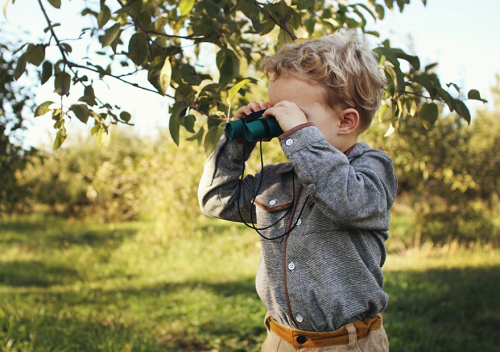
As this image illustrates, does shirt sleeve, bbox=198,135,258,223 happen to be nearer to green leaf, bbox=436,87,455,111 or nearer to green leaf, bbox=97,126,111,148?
green leaf, bbox=97,126,111,148

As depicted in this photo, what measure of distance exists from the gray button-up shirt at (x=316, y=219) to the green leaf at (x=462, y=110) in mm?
Result: 591

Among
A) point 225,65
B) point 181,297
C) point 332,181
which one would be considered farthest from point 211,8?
point 181,297

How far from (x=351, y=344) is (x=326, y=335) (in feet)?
0.26

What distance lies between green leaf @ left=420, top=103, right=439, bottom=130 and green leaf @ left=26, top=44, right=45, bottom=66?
1.55m

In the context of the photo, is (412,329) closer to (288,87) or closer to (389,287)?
(389,287)

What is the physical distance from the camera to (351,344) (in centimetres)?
142

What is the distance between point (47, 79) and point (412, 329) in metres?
3.55

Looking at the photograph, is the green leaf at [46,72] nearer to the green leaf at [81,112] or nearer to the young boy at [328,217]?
the green leaf at [81,112]

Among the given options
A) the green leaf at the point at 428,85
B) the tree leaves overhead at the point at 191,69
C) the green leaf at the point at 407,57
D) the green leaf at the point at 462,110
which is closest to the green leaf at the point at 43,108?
the tree leaves overhead at the point at 191,69

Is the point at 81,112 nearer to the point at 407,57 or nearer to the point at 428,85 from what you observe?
the point at 407,57

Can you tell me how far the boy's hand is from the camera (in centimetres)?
132

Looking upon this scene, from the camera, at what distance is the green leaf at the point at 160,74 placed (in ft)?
5.27

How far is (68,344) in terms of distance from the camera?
10.7ft

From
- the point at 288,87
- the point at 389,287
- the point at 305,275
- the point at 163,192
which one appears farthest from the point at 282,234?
the point at 163,192
